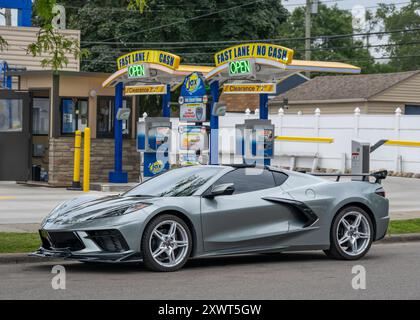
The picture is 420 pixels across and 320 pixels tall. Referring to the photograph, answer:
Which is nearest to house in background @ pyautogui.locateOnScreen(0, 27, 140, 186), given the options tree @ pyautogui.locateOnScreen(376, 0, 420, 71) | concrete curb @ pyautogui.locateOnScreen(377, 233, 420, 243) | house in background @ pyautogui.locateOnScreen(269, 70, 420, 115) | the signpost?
the signpost

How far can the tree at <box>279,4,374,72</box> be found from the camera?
84188 millimetres

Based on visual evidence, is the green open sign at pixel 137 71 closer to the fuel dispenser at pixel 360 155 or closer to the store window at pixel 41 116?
the store window at pixel 41 116

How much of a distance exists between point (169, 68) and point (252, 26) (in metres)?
30.3

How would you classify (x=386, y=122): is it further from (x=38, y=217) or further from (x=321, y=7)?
(x=321, y=7)

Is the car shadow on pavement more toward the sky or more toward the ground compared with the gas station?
more toward the ground

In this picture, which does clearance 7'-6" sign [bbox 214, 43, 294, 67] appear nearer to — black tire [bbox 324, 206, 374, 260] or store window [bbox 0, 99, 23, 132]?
store window [bbox 0, 99, 23, 132]

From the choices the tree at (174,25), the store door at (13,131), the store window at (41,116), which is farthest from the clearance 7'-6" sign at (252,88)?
the tree at (174,25)

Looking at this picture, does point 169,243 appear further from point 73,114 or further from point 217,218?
point 73,114

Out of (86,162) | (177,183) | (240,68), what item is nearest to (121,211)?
(177,183)

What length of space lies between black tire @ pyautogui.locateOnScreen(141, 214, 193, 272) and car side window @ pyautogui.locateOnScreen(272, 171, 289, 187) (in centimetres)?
163

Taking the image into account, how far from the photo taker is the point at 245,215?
A: 11.7m

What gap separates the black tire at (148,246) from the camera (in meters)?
10.8

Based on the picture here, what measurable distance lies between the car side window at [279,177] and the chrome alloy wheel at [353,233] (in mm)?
931

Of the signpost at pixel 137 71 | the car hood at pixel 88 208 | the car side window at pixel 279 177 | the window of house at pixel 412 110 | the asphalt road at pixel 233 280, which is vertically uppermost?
the signpost at pixel 137 71
